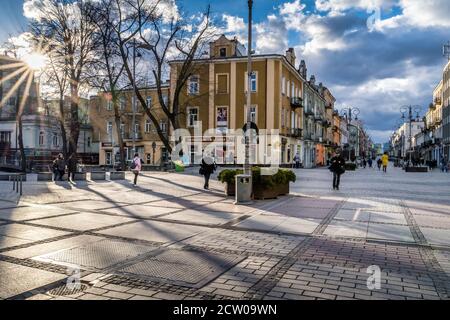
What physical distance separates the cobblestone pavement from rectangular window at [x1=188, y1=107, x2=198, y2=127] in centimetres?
3530

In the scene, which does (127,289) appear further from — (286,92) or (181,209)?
(286,92)

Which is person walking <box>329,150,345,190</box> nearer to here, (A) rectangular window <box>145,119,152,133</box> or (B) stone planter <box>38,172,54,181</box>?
(B) stone planter <box>38,172,54,181</box>

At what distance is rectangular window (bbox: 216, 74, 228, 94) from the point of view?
149 ft

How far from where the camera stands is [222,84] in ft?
149

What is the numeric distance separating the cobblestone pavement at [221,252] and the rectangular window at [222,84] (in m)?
34.8

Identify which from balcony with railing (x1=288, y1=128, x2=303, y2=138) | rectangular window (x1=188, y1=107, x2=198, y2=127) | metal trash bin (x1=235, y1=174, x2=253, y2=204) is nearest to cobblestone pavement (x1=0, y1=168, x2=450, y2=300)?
metal trash bin (x1=235, y1=174, x2=253, y2=204)

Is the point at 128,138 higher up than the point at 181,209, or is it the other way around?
the point at 128,138

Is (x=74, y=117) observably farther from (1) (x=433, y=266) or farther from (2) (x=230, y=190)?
(1) (x=433, y=266)

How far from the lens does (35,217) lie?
31.7ft

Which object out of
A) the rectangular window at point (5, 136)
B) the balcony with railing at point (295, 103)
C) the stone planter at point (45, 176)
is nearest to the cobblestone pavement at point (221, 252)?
the stone planter at point (45, 176)

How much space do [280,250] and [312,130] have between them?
2313 inches

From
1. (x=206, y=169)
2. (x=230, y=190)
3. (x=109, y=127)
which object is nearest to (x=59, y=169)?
(x=206, y=169)

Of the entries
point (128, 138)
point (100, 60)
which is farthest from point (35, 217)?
point (128, 138)

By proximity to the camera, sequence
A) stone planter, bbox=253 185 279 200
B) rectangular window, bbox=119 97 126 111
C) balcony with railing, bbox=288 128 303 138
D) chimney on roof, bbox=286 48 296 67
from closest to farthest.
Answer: stone planter, bbox=253 185 279 200
balcony with railing, bbox=288 128 303 138
rectangular window, bbox=119 97 126 111
chimney on roof, bbox=286 48 296 67
